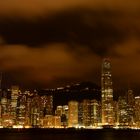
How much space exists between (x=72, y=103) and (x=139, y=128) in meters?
34.2

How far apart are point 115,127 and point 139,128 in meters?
12.0

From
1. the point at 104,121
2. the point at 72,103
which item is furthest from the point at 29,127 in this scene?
the point at 104,121

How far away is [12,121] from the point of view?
184 m

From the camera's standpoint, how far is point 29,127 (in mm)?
194250

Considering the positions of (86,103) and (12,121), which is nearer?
(12,121)

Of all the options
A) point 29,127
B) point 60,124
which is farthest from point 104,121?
point 29,127

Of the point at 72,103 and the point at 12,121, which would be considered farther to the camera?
the point at 72,103

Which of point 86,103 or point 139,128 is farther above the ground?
point 86,103

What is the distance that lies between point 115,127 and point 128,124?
20.6ft

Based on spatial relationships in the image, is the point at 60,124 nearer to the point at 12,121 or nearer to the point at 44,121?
the point at 44,121

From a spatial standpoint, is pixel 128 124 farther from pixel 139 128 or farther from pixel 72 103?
pixel 72 103

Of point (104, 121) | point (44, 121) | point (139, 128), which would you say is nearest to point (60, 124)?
point (44, 121)

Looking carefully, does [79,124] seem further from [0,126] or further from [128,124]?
[0,126]

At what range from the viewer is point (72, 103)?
196 m
